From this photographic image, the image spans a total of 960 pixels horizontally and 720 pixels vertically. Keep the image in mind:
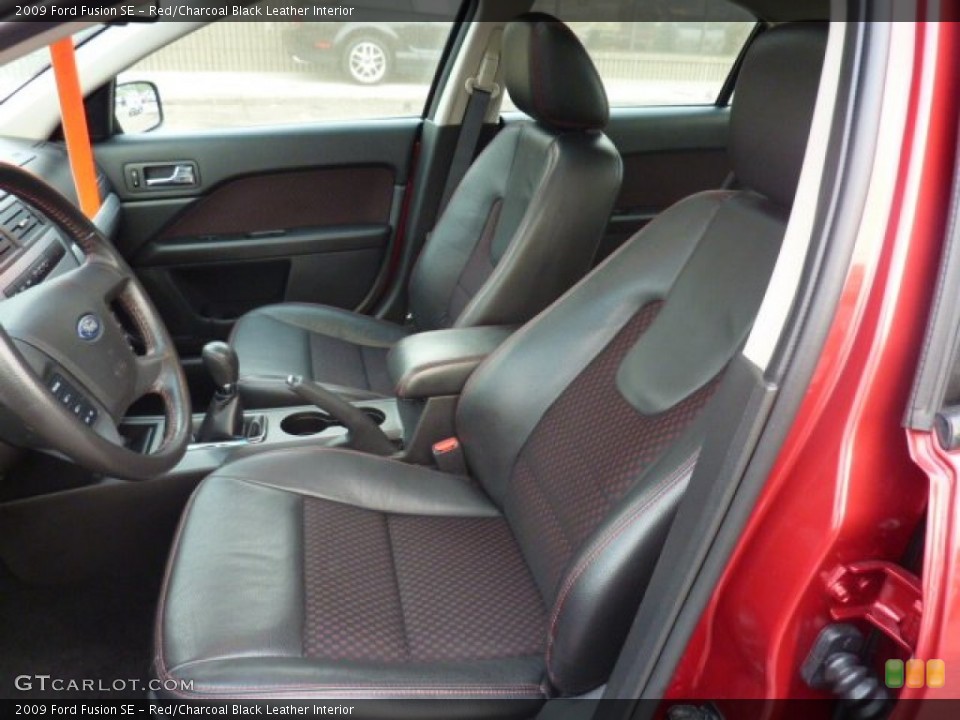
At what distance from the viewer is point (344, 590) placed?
1.25 metres

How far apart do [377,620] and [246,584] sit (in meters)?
0.19

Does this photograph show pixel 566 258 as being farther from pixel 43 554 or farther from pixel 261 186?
pixel 43 554

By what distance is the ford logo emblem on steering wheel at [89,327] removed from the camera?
1.30 m

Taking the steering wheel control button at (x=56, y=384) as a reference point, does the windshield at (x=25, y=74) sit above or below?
above

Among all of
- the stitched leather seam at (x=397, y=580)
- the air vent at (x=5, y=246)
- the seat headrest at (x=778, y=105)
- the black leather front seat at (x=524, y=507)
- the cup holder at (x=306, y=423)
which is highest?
the seat headrest at (x=778, y=105)

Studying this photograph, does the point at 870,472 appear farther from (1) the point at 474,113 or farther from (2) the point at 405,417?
(1) the point at 474,113

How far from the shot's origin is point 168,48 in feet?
7.04

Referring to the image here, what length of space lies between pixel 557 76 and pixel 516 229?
350 millimetres

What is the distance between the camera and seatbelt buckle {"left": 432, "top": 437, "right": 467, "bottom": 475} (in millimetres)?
1683

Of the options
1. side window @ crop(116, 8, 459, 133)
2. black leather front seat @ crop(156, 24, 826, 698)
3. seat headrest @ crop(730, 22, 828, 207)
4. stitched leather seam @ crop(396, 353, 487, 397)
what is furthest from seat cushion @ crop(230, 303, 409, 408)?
seat headrest @ crop(730, 22, 828, 207)

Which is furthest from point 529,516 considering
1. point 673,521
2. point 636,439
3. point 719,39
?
point 719,39

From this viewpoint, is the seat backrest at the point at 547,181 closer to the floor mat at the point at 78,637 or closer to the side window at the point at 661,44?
the side window at the point at 661,44

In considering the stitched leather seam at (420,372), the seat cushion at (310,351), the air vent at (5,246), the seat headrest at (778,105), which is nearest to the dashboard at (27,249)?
the air vent at (5,246)

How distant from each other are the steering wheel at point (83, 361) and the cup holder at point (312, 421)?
37cm
